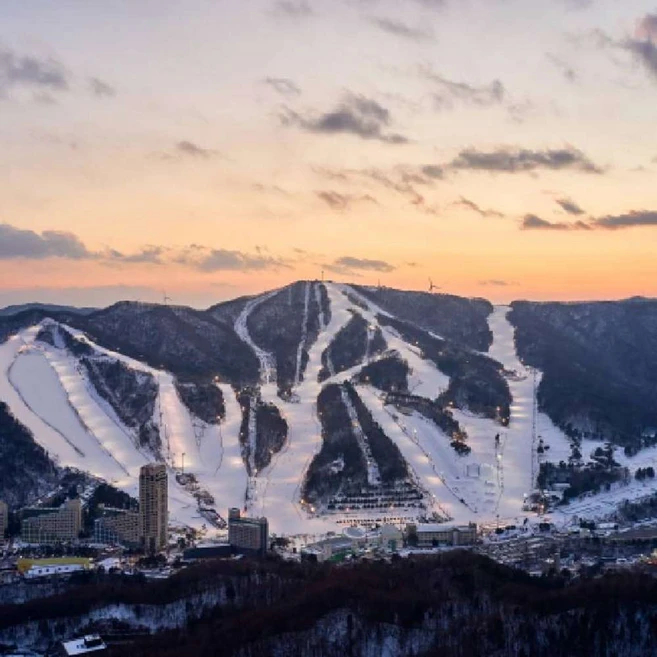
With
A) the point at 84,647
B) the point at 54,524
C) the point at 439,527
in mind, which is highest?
the point at 54,524

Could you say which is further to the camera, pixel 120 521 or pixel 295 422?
pixel 295 422

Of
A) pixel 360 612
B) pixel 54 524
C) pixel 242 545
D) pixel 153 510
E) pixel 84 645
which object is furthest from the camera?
pixel 54 524

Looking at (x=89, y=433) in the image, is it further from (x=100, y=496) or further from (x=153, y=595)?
(x=153, y=595)

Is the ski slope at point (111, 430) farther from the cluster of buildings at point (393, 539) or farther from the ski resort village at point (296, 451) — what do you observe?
the cluster of buildings at point (393, 539)

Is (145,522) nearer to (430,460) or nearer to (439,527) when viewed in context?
(439,527)

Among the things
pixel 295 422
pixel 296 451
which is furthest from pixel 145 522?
pixel 295 422

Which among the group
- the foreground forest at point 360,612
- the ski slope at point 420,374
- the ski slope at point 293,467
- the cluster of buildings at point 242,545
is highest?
the ski slope at point 420,374

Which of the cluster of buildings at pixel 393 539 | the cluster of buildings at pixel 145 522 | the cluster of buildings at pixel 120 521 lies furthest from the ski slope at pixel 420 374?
the cluster of buildings at pixel 120 521
